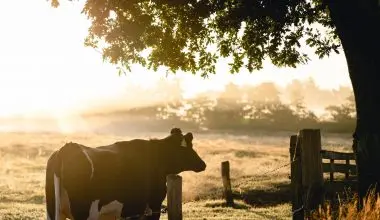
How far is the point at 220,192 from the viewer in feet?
72.1

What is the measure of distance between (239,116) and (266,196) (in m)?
79.5

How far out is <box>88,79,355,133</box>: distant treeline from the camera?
91750 mm

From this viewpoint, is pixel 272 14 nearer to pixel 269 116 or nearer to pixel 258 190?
pixel 258 190

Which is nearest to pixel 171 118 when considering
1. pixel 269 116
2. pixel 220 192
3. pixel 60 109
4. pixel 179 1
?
pixel 269 116

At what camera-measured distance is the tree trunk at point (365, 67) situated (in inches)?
465

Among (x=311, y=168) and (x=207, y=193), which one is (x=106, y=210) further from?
(x=207, y=193)

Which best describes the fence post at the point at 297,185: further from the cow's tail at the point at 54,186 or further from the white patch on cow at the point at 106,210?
the cow's tail at the point at 54,186

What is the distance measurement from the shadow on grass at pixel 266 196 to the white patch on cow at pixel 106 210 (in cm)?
916

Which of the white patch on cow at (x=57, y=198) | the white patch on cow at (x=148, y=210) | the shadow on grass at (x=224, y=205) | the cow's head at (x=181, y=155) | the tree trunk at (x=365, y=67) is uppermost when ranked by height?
Result: the tree trunk at (x=365, y=67)

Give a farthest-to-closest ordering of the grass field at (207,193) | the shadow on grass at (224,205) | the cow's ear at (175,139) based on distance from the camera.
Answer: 1. the shadow on grass at (224,205)
2. the grass field at (207,193)
3. the cow's ear at (175,139)

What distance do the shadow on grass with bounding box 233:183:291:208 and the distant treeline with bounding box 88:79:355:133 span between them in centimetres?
6013

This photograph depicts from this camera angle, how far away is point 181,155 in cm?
1258

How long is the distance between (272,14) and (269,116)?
3422 inches

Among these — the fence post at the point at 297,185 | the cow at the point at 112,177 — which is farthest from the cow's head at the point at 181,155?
the fence post at the point at 297,185
